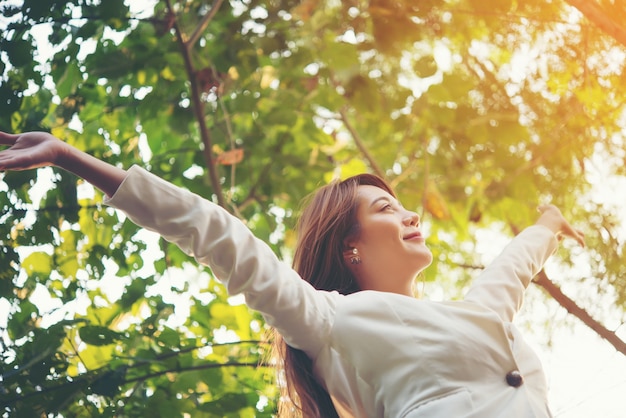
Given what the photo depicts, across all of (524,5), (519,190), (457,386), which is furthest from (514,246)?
(519,190)

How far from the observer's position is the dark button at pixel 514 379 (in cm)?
138

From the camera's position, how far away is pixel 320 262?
5.65ft

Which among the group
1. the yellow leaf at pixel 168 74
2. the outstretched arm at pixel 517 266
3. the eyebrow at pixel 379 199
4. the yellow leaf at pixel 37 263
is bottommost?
the yellow leaf at pixel 37 263

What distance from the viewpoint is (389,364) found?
1.36m

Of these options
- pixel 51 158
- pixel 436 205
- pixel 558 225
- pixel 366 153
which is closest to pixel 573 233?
pixel 558 225

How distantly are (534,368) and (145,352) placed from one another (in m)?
0.97

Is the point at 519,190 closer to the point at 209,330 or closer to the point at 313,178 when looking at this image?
the point at 313,178

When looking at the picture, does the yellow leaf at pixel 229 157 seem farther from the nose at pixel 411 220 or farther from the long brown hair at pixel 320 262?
the nose at pixel 411 220

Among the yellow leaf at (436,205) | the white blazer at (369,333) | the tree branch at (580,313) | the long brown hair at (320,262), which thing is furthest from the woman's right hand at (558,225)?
the yellow leaf at (436,205)

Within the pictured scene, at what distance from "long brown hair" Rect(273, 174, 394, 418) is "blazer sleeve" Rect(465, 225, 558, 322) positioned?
0.28m

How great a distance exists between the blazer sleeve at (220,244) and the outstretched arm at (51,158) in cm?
3

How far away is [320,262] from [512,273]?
0.43 meters

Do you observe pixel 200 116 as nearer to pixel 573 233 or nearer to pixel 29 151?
pixel 573 233

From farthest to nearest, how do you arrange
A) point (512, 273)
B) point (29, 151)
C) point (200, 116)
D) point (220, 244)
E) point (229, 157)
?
1. point (229, 157)
2. point (200, 116)
3. point (512, 273)
4. point (220, 244)
5. point (29, 151)
